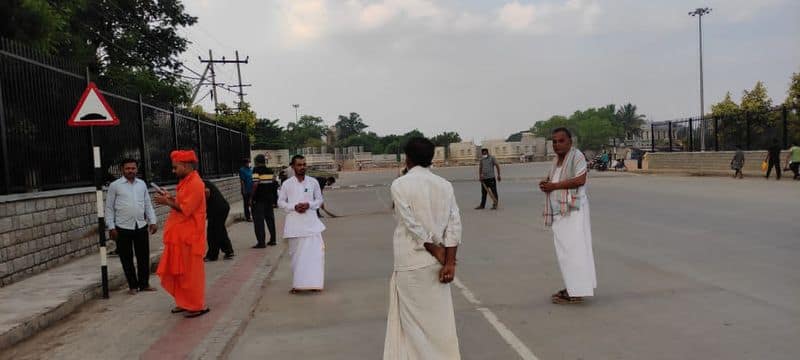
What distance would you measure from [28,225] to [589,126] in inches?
5460

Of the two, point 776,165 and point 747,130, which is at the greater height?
point 747,130

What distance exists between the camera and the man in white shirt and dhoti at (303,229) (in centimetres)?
718

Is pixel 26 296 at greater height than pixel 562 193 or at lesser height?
lesser

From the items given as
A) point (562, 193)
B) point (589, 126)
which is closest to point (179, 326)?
point (562, 193)

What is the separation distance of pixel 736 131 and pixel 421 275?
1158 inches

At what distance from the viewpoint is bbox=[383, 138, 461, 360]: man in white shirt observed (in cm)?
376

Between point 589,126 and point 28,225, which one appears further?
point 589,126

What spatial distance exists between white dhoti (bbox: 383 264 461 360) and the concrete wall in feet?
86.3

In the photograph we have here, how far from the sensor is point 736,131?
93.5 feet

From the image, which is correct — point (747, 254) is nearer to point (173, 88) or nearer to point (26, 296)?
point (26, 296)

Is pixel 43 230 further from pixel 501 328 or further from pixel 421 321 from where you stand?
pixel 421 321

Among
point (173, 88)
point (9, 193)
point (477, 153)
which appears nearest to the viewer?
point (9, 193)

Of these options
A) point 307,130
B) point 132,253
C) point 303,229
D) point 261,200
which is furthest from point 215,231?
point 307,130

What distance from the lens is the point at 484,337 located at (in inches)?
199
